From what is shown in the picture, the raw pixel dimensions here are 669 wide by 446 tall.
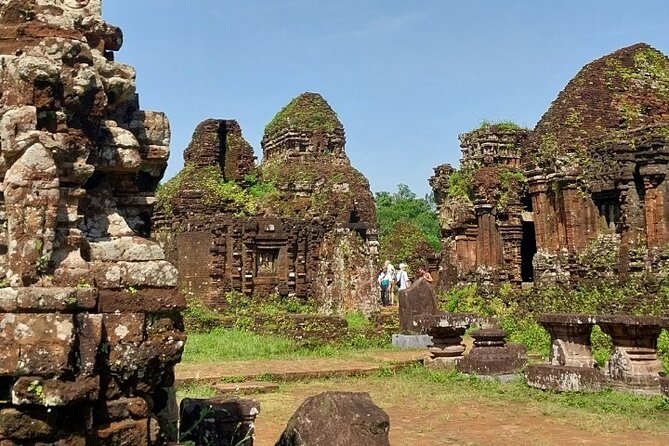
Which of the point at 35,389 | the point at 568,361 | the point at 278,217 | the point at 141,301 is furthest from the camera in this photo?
the point at 278,217

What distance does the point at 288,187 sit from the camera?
27.8 m

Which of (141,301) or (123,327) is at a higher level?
(141,301)

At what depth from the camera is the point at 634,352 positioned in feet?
33.8

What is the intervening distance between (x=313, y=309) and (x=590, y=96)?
10.8m

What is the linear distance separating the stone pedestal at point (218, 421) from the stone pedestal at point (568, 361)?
6381mm

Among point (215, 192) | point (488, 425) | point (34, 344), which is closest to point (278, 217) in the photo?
point (215, 192)

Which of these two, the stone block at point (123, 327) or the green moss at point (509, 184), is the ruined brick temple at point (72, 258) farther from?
the green moss at point (509, 184)

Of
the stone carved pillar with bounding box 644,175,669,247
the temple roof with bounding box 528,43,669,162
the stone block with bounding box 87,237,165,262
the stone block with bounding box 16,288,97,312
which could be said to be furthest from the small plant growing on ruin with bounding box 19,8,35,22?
the temple roof with bounding box 528,43,669,162

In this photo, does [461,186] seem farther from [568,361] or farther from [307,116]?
[568,361]

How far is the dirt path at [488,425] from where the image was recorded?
754 centimetres

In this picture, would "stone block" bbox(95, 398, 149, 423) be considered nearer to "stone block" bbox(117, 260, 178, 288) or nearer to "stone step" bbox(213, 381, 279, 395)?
"stone block" bbox(117, 260, 178, 288)

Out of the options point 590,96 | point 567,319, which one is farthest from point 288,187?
point 567,319

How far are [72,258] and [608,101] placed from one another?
20.9m

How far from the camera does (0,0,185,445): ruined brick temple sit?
3.37 meters
